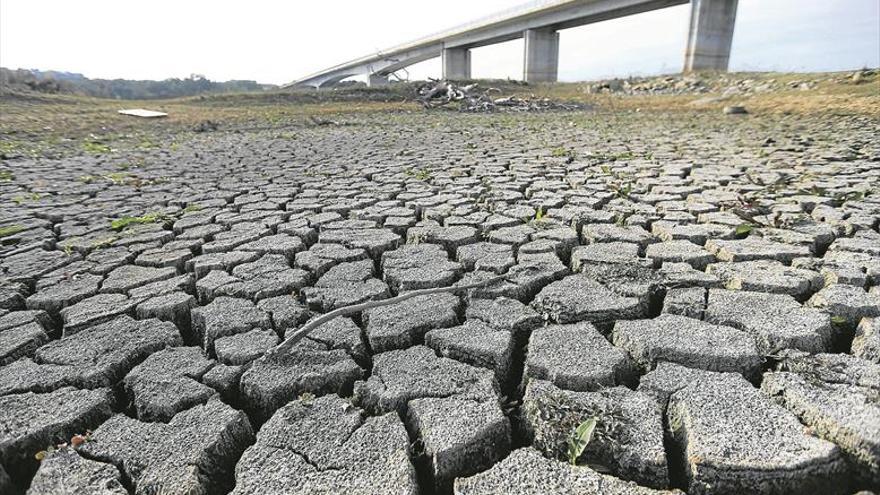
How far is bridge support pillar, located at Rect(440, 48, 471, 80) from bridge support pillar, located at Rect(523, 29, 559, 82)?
26.3 feet

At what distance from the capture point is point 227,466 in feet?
3.56

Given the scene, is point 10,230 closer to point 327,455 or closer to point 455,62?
point 327,455

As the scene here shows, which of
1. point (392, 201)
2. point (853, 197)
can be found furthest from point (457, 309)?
point (853, 197)

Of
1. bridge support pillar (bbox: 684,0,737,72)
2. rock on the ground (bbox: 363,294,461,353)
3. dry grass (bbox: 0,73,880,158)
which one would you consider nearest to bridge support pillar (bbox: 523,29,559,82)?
bridge support pillar (bbox: 684,0,737,72)

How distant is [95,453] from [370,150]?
5.36 metres

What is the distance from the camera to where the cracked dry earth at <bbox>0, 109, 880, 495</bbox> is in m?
1.01

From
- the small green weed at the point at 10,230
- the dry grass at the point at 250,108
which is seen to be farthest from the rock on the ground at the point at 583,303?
the dry grass at the point at 250,108

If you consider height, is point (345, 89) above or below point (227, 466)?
above

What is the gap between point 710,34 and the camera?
2208cm

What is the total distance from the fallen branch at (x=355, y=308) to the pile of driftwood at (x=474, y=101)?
40.7 ft

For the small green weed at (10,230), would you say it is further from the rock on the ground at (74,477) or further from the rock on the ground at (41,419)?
the rock on the ground at (74,477)

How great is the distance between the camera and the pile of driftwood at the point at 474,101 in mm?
14227

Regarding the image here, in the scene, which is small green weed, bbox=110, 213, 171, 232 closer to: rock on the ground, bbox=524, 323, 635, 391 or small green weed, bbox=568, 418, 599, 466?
rock on the ground, bbox=524, 323, 635, 391

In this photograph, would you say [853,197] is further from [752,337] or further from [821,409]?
[821,409]
